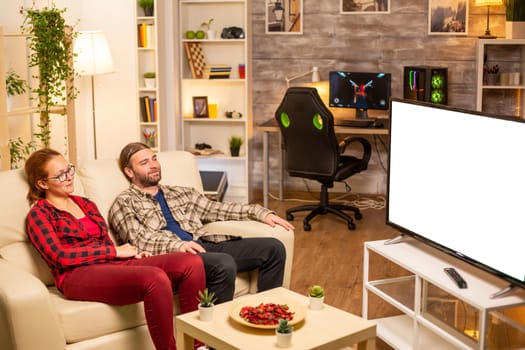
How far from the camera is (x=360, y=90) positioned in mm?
6844

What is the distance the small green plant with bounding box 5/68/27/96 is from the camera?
5.28m

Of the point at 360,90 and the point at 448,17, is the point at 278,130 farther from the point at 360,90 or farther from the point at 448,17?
the point at 448,17

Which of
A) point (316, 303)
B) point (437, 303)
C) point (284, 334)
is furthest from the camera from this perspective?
point (437, 303)

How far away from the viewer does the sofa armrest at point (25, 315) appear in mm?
2959

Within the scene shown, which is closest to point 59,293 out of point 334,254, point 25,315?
point 25,315

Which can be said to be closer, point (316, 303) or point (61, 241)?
point (316, 303)

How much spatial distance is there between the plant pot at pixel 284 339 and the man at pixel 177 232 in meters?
0.80

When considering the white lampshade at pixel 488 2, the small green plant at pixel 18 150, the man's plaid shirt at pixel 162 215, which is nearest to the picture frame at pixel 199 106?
the small green plant at pixel 18 150

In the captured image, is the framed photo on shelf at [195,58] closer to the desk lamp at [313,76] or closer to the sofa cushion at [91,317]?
the desk lamp at [313,76]

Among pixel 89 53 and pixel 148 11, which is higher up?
pixel 148 11

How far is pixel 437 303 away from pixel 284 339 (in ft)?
4.22

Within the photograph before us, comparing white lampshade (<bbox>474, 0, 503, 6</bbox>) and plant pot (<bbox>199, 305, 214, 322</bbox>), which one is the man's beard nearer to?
plant pot (<bbox>199, 305, 214, 322</bbox>)

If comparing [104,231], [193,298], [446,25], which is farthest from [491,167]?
[446,25]

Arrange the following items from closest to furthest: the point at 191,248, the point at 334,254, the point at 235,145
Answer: the point at 191,248, the point at 334,254, the point at 235,145
